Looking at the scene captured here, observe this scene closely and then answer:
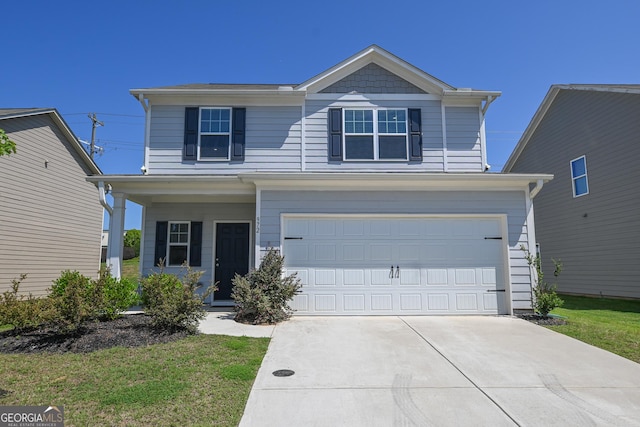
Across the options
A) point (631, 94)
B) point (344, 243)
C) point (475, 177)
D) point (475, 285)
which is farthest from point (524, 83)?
point (344, 243)

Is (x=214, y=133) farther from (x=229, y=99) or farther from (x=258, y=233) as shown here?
(x=258, y=233)

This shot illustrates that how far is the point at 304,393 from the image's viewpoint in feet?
12.4

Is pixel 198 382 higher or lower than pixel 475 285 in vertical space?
lower

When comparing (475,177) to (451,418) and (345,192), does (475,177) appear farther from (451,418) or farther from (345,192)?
(451,418)

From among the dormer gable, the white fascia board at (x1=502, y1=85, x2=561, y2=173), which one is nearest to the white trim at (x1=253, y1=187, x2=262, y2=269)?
the dormer gable

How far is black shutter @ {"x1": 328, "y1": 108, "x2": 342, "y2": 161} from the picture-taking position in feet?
32.4

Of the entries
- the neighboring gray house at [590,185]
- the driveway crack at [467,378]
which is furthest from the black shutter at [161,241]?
the neighboring gray house at [590,185]

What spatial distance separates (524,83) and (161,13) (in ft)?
41.3

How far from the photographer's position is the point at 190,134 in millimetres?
9891

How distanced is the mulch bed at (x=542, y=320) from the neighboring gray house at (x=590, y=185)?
5.22 metres

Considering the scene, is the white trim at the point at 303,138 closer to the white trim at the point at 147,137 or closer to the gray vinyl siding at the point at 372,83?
the gray vinyl siding at the point at 372,83

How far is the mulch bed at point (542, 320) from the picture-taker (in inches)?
287

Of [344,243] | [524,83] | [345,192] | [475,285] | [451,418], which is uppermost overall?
[524,83]

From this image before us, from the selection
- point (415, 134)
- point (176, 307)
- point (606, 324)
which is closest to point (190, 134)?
point (176, 307)
